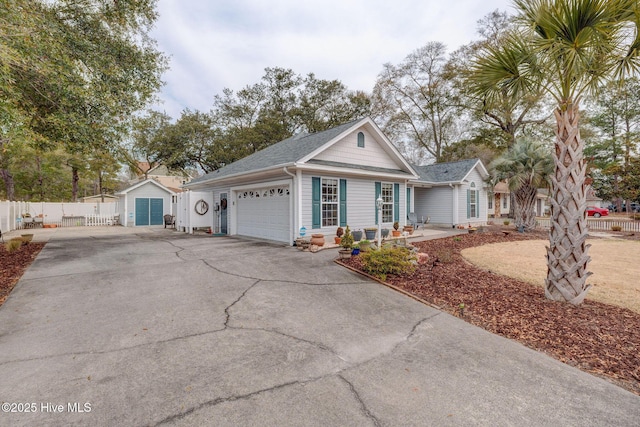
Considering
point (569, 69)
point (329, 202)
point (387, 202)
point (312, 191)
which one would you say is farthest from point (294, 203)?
point (569, 69)

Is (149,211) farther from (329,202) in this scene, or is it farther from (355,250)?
(355,250)

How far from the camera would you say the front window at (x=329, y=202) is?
431 inches

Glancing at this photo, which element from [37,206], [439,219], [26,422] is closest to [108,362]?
[26,422]

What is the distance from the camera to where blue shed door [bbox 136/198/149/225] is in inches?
813

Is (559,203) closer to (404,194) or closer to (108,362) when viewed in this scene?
(108,362)

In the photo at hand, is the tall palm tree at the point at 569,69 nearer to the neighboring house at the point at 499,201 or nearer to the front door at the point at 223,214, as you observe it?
the front door at the point at 223,214

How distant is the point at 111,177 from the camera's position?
1305 inches

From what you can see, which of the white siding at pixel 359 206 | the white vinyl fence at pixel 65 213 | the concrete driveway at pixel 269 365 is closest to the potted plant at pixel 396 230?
the white siding at pixel 359 206

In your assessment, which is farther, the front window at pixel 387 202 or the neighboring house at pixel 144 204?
the neighboring house at pixel 144 204

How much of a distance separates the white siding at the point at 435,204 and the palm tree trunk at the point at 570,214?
13911 mm

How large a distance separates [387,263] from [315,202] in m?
5.01

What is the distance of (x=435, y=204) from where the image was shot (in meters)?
18.7

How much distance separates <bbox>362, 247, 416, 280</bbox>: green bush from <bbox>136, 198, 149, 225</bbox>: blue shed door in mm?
20214

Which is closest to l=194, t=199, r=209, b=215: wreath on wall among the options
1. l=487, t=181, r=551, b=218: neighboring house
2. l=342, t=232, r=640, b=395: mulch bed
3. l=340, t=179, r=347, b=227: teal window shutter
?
l=340, t=179, r=347, b=227: teal window shutter
